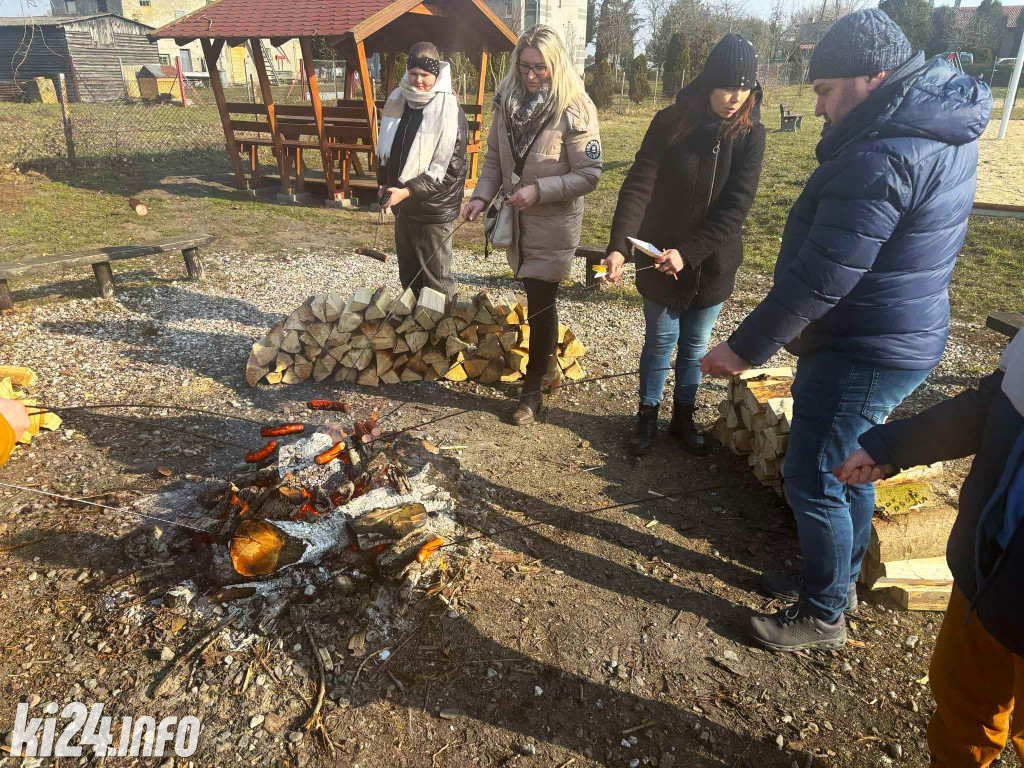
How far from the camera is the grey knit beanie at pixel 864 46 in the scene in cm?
185

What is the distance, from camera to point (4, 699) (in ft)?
7.36

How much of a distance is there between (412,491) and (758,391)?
6.17ft

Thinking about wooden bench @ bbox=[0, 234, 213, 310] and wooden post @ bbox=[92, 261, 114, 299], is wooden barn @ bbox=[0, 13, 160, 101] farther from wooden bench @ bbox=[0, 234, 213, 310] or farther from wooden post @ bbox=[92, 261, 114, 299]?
wooden post @ bbox=[92, 261, 114, 299]

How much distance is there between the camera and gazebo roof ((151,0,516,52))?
925 cm

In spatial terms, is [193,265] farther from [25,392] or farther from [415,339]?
[415,339]

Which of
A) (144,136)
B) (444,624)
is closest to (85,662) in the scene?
(444,624)

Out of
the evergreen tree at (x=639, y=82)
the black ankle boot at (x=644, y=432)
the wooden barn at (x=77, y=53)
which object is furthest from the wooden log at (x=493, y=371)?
the wooden barn at (x=77, y=53)

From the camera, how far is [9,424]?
6.23 feet

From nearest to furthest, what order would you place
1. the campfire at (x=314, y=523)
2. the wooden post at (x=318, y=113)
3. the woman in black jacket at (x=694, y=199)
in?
the campfire at (x=314, y=523), the woman in black jacket at (x=694, y=199), the wooden post at (x=318, y=113)

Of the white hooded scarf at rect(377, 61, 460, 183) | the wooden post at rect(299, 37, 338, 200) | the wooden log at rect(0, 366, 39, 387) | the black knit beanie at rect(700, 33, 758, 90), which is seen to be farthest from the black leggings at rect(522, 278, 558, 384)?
the wooden post at rect(299, 37, 338, 200)

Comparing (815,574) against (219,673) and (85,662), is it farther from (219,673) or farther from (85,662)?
(85,662)

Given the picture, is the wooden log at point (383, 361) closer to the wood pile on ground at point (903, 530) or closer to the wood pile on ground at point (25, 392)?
the wood pile on ground at point (25, 392)

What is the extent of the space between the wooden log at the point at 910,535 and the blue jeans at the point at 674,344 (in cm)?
116

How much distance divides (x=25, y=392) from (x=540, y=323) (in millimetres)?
3310
